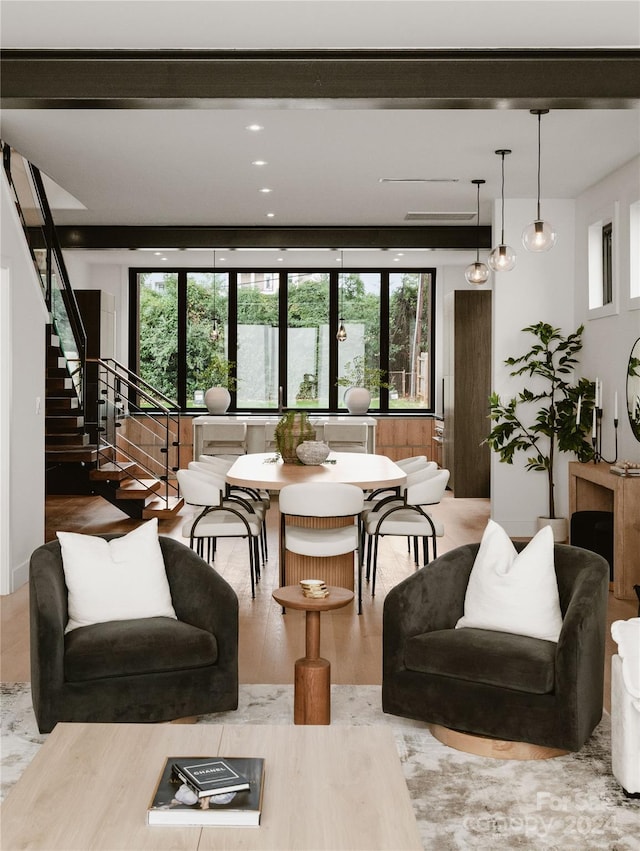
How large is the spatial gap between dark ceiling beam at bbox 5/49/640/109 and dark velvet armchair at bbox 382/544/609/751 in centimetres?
258

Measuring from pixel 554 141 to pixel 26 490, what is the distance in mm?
4683

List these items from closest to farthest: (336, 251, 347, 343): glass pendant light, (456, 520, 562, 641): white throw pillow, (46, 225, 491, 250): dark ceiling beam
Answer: (456, 520, 562, 641): white throw pillow → (46, 225, 491, 250): dark ceiling beam → (336, 251, 347, 343): glass pendant light

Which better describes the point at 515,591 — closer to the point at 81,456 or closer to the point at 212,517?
the point at 212,517

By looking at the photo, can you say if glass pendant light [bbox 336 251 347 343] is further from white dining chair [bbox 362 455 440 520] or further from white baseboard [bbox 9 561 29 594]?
white baseboard [bbox 9 561 29 594]

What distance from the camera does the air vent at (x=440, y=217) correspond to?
911 cm

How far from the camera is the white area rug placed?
110 inches

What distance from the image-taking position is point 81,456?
852 cm

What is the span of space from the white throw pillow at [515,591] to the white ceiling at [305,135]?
258 centimetres

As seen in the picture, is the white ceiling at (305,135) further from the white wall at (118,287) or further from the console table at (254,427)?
the white wall at (118,287)

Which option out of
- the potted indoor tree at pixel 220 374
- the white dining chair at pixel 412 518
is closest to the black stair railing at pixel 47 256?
the white dining chair at pixel 412 518

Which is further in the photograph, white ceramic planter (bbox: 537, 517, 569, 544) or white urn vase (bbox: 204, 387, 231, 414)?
white urn vase (bbox: 204, 387, 231, 414)

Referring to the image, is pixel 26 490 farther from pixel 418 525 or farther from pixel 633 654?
pixel 633 654

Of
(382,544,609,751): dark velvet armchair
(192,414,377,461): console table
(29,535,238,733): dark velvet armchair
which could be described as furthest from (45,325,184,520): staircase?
(382,544,609,751): dark velvet armchair

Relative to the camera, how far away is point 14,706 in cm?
388
